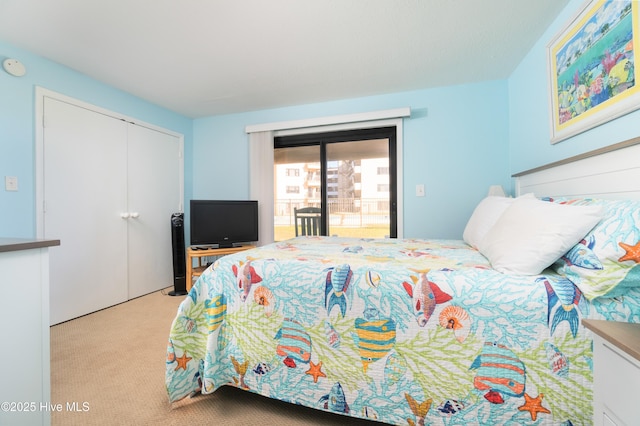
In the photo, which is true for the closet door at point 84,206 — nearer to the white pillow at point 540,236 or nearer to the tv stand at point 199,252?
the tv stand at point 199,252

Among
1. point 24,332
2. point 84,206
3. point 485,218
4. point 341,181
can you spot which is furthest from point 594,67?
point 84,206

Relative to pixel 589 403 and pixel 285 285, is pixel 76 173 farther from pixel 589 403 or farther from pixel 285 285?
pixel 589 403

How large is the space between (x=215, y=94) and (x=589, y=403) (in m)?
3.63

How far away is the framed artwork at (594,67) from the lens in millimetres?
1307

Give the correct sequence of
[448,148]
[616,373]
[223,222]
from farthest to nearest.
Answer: [223,222]
[448,148]
[616,373]

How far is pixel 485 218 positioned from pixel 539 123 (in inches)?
40.4

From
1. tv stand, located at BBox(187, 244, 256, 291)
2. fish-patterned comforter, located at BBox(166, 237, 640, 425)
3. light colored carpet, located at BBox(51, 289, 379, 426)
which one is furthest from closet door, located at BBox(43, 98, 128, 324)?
fish-patterned comforter, located at BBox(166, 237, 640, 425)

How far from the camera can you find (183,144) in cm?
381

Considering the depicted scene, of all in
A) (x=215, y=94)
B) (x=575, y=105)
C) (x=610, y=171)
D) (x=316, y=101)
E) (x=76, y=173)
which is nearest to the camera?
(x=610, y=171)

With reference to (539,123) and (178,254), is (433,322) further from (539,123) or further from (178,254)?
(178,254)

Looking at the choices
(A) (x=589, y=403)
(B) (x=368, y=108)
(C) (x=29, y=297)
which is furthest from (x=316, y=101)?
(A) (x=589, y=403)

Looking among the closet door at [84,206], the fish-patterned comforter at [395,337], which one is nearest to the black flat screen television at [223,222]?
A: the closet door at [84,206]

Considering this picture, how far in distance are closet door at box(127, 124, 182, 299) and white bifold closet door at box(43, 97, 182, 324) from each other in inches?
0.4

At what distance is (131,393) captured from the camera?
154 cm
